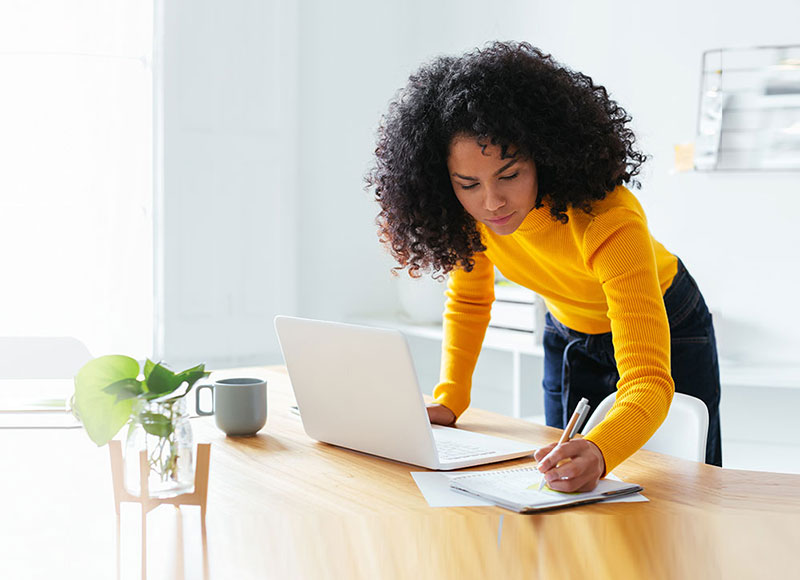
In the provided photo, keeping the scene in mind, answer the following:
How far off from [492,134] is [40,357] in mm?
1321

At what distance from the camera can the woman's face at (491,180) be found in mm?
1358

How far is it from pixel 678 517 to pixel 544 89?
71cm

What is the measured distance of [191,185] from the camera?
11.1ft

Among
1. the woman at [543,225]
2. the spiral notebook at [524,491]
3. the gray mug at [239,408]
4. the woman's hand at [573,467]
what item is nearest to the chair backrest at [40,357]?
the gray mug at [239,408]

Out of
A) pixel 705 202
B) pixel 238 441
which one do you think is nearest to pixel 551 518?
pixel 238 441

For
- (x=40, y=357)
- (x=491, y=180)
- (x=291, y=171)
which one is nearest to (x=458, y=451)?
(x=491, y=180)

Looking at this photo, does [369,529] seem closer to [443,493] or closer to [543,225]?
[443,493]

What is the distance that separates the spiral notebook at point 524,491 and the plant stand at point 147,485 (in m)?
0.33

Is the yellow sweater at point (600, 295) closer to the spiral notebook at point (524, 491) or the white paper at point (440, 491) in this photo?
the spiral notebook at point (524, 491)

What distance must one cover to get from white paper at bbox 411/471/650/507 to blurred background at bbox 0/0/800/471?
154 cm

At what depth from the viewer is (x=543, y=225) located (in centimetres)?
149

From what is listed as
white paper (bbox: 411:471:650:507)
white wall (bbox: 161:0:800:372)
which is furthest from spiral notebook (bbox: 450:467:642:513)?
white wall (bbox: 161:0:800:372)

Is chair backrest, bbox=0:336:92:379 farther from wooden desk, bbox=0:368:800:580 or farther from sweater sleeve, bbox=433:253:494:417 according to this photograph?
sweater sleeve, bbox=433:253:494:417

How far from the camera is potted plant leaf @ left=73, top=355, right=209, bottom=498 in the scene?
3.17ft
